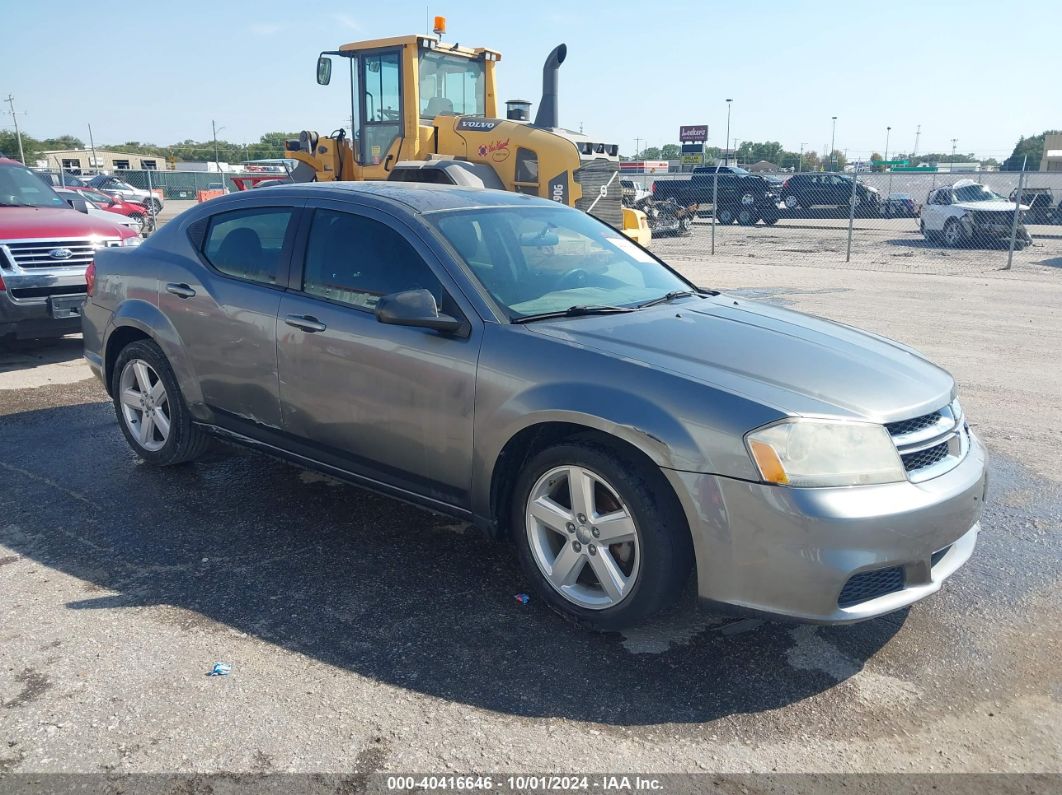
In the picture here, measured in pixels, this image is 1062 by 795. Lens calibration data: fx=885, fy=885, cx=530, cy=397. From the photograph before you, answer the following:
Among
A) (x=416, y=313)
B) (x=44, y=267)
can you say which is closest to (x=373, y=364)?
(x=416, y=313)

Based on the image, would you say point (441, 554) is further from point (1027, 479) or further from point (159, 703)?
point (1027, 479)

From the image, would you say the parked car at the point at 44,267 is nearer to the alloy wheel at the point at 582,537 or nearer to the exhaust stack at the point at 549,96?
the alloy wheel at the point at 582,537

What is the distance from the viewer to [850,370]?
138 inches

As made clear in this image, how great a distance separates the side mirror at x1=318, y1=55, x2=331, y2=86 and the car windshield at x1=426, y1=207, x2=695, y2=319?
8.97 m

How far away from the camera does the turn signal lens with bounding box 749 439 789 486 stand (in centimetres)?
299

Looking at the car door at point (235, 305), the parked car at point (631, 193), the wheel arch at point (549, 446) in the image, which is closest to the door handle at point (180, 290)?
the car door at point (235, 305)

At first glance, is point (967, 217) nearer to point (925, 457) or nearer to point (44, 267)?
point (44, 267)

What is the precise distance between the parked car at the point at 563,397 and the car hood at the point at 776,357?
2 cm

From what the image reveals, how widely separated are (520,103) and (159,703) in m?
12.3

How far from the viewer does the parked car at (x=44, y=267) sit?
779 centimetres

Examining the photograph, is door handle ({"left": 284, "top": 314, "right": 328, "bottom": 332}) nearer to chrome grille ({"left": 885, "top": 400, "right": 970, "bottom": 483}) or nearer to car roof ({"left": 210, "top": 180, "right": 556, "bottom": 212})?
car roof ({"left": 210, "top": 180, "right": 556, "bottom": 212})

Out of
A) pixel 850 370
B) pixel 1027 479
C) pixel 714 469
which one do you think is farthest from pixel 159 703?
pixel 1027 479

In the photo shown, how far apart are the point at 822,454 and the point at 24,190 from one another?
9.12 metres

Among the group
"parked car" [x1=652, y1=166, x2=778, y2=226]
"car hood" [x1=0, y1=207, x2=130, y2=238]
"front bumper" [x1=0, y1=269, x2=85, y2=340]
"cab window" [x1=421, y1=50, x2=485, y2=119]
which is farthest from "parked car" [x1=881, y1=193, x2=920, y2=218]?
"front bumper" [x1=0, y1=269, x2=85, y2=340]
